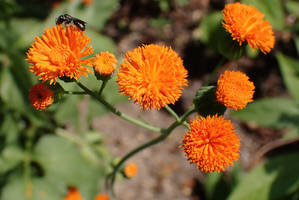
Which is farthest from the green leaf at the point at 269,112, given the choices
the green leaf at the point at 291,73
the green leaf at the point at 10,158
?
the green leaf at the point at 10,158

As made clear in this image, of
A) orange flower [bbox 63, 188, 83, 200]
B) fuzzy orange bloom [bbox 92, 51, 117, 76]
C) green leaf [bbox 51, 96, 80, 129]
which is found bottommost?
orange flower [bbox 63, 188, 83, 200]

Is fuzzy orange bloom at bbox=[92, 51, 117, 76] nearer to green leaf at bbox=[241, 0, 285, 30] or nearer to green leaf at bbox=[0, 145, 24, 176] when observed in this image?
green leaf at bbox=[241, 0, 285, 30]

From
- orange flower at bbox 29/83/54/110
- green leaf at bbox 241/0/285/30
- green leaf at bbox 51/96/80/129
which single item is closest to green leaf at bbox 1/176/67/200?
green leaf at bbox 51/96/80/129

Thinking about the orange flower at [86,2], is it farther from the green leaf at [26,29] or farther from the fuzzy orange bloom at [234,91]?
the fuzzy orange bloom at [234,91]

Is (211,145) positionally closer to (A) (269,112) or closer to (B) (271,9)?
(A) (269,112)

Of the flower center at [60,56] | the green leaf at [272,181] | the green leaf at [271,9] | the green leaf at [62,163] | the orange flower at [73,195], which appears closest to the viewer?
the flower center at [60,56]

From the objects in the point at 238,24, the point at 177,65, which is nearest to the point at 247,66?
the point at 238,24
